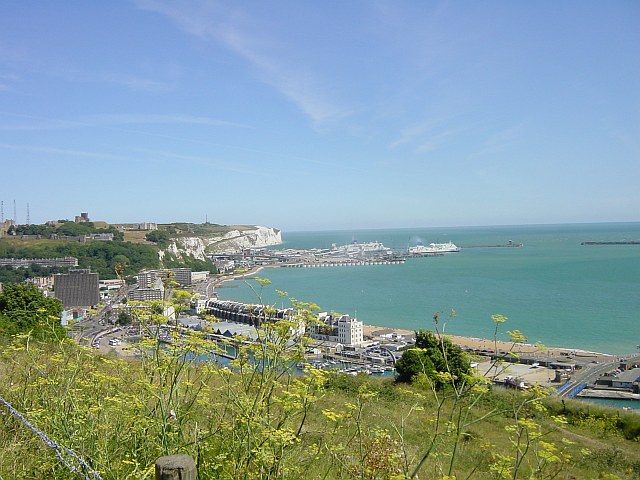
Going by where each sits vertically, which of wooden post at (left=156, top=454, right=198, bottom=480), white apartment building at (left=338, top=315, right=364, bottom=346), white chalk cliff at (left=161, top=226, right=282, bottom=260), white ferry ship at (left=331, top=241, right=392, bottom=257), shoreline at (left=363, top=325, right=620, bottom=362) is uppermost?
wooden post at (left=156, top=454, right=198, bottom=480)

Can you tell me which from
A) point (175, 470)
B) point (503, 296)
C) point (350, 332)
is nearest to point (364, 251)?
point (503, 296)

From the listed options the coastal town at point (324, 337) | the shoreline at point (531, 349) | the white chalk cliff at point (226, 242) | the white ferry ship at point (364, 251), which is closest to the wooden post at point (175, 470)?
the coastal town at point (324, 337)

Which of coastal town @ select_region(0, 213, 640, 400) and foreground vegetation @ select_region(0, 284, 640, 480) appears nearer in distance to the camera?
foreground vegetation @ select_region(0, 284, 640, 480)

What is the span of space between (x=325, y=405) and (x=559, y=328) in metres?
16.9

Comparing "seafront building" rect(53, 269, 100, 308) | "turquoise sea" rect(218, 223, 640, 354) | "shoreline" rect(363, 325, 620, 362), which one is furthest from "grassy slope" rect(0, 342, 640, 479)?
"seafront building" rect(53, 269, 100, 308)

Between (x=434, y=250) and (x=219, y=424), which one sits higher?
(x=219, y=424)

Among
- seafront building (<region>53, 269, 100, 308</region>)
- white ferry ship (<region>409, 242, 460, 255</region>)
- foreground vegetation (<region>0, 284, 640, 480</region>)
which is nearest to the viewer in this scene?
foreground vegetation (<region>0, 284, 640, 480</region>)

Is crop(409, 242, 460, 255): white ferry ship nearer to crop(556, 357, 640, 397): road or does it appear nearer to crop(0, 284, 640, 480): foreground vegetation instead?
crop(556, 357, 640, 397): road

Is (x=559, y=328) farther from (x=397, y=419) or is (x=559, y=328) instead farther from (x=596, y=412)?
(x=397, y=419)

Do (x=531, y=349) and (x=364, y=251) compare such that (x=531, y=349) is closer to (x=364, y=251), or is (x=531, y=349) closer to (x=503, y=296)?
(x=503, y=296)

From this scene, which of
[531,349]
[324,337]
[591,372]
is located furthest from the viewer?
[531,349]

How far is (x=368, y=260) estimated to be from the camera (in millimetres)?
53156

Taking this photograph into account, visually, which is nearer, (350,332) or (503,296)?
(350,332)

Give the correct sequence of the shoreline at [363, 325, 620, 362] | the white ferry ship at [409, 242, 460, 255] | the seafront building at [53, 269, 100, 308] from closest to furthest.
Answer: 1. the shoreline at [363, 325, 620, 362]
2. the seafront building at [53, 269, 100, 308]
3. the white ferry ship at [409, 242, 460, 255]
